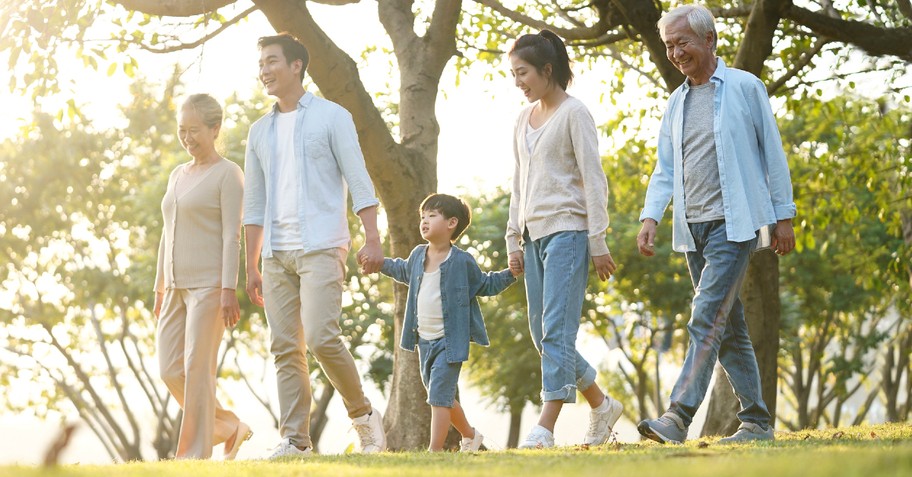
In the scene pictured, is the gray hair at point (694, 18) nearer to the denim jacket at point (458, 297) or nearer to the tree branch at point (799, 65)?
the denim jacket at point (458, 297)

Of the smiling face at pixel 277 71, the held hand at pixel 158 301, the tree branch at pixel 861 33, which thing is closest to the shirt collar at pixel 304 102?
the smiling face at pixel 277 71

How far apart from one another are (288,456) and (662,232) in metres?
20.5

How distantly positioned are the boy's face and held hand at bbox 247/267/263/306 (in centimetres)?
105

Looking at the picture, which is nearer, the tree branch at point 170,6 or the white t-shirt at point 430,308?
the white t-shirt at point 430,308

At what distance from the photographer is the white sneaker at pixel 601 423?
6.98 meters

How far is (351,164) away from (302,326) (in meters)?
0.99

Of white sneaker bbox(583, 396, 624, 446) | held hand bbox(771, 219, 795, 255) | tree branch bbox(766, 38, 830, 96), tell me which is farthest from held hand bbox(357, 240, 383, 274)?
tree branch bbox(766, 38, 830, 96)

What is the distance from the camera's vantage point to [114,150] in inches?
1123

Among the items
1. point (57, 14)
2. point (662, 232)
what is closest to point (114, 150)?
point (662, 232)

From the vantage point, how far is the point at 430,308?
7277mm

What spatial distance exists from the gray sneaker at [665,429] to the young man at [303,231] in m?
1.69

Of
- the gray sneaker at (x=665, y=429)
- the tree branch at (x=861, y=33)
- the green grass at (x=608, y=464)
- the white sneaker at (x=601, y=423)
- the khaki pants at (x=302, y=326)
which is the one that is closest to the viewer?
the green grass at (x=608, y=464)

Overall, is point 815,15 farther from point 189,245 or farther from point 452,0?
point 189,245

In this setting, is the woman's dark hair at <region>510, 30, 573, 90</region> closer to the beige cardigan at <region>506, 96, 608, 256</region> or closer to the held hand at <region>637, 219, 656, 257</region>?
the beige cardigan at <region>506, 96, 608, 256</region>
